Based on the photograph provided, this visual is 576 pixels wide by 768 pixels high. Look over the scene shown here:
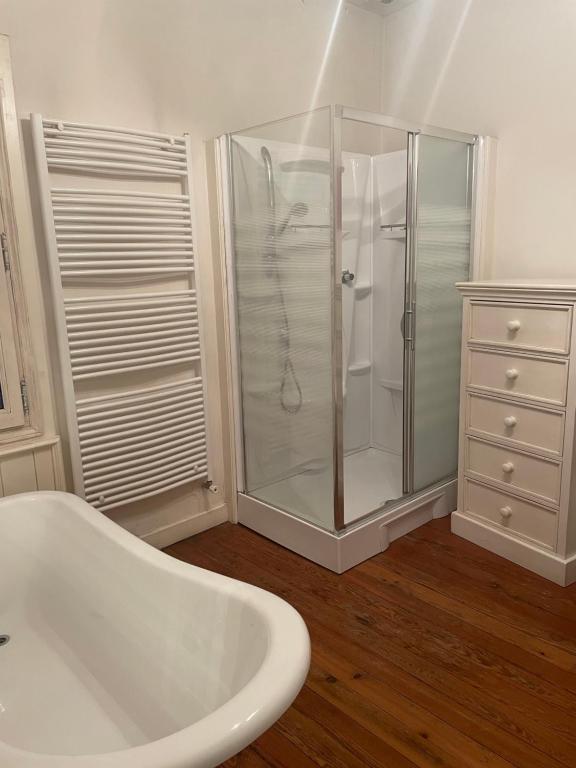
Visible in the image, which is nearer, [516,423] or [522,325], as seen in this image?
[522,325]

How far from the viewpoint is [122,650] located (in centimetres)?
178

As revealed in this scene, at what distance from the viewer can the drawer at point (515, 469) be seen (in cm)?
241

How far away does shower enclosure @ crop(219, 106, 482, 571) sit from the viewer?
2.42m

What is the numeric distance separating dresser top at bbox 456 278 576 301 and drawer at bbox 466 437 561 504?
660mm

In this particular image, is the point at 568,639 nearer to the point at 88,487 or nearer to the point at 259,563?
the point at 259,563

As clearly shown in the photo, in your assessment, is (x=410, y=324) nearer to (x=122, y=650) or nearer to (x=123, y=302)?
(x=123, y=302)

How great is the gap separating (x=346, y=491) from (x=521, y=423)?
3.10 ft

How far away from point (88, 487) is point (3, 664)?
0.71 m

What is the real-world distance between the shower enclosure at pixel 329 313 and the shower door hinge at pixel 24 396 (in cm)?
99

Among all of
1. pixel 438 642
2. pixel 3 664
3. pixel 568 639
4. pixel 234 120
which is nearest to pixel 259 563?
pixel 438 642

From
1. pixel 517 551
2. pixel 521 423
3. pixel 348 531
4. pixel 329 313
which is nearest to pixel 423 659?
pixel 348 531

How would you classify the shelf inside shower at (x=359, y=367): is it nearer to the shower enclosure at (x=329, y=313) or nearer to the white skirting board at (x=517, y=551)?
the shower enclosure at (x=329, y=313)

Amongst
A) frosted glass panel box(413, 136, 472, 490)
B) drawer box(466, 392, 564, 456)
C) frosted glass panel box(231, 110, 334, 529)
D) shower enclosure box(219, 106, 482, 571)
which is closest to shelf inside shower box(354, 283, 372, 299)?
shower enclosure box(219, 106, 482, 571)

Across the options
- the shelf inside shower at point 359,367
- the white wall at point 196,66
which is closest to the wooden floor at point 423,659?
the white wall at point 196,66
